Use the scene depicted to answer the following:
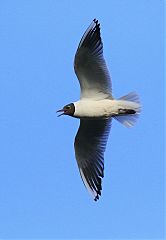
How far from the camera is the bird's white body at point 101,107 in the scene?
6234 millimetres

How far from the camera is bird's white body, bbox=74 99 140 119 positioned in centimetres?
623

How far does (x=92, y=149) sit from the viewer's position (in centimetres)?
668

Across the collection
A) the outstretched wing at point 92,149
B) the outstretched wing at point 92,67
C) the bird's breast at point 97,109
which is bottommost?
the outstretched wing at point 92,149

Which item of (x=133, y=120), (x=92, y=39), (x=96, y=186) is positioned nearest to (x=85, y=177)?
(x=96, y=186)

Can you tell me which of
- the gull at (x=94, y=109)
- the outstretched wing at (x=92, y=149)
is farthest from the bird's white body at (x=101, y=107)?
the outstretched wing at (x=92, y=149)

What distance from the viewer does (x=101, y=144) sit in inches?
263

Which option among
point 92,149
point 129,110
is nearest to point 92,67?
point 129,110

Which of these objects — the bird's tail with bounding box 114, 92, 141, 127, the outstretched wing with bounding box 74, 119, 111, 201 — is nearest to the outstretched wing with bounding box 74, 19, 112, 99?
the bird's tail with bounding box 114, 92, 141, 127

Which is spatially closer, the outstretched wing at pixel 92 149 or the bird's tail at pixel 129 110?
the bird's tail at pixel 129 110

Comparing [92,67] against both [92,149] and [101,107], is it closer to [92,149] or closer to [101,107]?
[101,107]

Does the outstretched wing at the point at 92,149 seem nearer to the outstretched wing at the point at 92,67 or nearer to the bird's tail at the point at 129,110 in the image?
the bird's tail at the point at 129,110

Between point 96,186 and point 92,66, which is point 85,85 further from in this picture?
point 96,186

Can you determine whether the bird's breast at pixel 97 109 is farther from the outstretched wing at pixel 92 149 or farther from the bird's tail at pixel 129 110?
the outstretched wing at pixel 92 149

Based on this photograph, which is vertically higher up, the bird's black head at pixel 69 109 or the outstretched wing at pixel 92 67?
the outstretched wing at pixel 92 67
